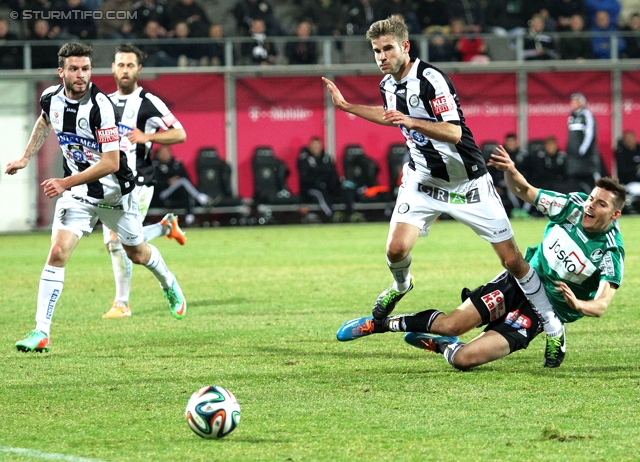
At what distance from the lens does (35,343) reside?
25.7 feet

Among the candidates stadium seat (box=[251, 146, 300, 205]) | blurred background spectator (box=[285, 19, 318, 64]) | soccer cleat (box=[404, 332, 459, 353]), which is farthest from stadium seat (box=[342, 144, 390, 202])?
soccer cleat (box=[404, 332, 459, 353])

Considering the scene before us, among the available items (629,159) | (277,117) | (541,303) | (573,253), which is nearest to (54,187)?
(541,303)

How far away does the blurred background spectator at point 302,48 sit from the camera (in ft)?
76.8

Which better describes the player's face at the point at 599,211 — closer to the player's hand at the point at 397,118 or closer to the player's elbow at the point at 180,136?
the player's hand at the point at 397,118

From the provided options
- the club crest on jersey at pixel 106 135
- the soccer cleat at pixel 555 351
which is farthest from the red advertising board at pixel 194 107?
the soccer cleat at pixel 555 351

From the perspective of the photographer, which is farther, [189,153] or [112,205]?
[189,153]

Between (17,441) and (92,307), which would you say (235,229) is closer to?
(92,307)

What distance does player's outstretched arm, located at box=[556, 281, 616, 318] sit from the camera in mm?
6586

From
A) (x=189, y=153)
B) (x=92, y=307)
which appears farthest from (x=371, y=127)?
(x=92, y=307)

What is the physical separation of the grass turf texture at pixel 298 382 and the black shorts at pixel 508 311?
24 centimetres

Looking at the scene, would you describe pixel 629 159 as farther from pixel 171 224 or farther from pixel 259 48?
pixel 171 224

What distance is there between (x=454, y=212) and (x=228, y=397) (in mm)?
3245

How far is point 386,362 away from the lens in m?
7.66

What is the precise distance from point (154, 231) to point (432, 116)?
4.20 metres
